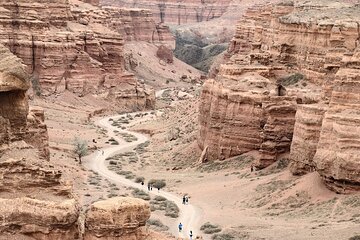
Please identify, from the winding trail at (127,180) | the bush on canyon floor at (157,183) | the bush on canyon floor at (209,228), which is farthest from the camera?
the bush on canyon floor at (157,183)

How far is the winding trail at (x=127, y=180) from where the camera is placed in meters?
35.8

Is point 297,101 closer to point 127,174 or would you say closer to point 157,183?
point 157,183

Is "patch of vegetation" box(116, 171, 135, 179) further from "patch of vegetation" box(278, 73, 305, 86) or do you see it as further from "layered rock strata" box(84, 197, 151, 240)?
"layered rock strata" box(84, 197, 151, 240)

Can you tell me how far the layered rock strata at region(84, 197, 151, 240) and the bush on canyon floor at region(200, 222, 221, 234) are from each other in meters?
13.2

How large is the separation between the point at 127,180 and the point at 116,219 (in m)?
27.6

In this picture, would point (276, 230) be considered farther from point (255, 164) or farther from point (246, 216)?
point (255, 164)

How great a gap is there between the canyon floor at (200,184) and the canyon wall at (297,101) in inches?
47.0

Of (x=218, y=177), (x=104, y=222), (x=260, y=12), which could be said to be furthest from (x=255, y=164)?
(x=260, y=12)

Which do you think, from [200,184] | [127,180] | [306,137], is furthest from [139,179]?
[306,137]

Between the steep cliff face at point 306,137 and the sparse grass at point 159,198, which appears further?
the sparse grass at point 159,198

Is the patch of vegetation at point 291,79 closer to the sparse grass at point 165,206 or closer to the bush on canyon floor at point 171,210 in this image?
the sparse grass at point 165,206

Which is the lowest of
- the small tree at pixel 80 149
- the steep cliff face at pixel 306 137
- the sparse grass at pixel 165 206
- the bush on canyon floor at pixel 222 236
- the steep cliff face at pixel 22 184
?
the small tree at pixel 80 149

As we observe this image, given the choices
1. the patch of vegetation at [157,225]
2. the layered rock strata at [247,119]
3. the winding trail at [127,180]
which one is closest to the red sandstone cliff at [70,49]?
Result: the winding trail at [127,180]

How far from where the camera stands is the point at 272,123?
45.2 m
